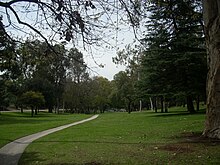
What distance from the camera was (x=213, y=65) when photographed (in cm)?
1434

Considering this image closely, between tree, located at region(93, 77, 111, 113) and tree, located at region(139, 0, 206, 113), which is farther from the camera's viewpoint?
tree, located at region(93, 77, 111, 113)

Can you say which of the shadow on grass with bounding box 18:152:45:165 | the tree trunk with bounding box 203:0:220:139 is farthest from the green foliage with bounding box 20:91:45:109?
the tree trunk with bounding box 203:0:220:139

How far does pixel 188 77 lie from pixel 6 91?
34.3 m

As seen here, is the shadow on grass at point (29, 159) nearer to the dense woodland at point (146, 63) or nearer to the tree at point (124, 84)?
the dense woodland at point (146, 63)

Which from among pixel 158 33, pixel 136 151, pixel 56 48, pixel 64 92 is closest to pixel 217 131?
pixel 136 151

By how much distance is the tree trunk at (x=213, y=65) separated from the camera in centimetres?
1402

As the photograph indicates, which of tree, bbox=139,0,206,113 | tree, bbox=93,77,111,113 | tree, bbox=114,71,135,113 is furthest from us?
tree, bbox=93,77,111,113

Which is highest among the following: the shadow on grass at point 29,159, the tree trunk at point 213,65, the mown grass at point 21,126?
the tree trunk at point 213,65

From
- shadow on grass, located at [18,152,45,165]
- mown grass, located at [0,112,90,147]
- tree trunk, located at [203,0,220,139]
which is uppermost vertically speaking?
tree trunk, located at [203,0,220,139]

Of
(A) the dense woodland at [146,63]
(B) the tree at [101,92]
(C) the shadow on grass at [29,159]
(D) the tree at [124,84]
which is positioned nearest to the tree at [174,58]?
(A) the dense woodland at [146,63]

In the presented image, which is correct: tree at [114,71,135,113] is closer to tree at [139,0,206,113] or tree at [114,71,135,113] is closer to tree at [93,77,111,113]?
tree at [93,77,111,113]

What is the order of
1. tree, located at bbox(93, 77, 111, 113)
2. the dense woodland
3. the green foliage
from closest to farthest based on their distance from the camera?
1. the dense woodland
2. the green foliage
3. tree, located at bbox(93, 77, 111, 113)

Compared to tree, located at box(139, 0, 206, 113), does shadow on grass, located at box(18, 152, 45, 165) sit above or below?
below

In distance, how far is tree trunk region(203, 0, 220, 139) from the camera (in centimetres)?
1402
